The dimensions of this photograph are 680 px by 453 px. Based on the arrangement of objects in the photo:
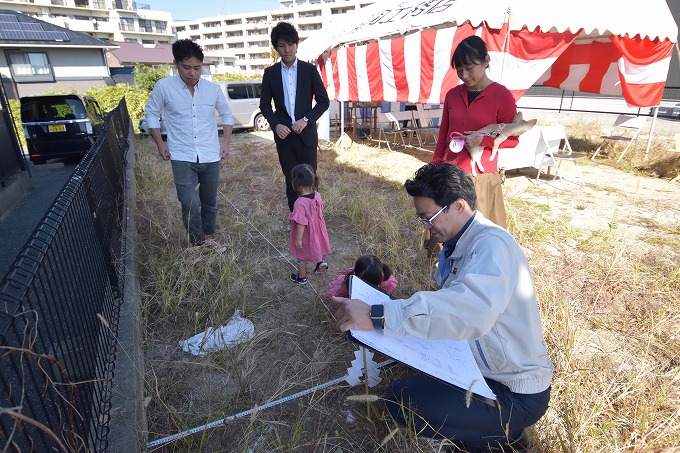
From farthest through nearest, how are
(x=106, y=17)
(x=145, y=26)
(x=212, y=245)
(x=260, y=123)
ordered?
(x=145, y=26) < (x=106, y=17) < (x=260, y=123) < (x=212, y=245)

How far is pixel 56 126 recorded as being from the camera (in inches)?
294

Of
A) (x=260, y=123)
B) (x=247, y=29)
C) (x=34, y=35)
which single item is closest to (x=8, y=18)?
(x=34, y=35)

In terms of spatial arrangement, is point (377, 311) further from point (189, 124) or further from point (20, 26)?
point (20, 26)

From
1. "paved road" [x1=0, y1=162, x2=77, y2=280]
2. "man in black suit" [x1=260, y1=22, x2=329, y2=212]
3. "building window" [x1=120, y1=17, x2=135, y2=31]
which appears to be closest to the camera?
"man in black suit" [x1=260, y1=22, x2=329, y2=212]

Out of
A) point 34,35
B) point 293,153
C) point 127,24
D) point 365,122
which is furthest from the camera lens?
point 127,24

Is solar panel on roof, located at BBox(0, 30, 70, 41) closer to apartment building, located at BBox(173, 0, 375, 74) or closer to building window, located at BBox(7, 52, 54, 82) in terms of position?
building window, located at BBox(7, 52, 54, 82)

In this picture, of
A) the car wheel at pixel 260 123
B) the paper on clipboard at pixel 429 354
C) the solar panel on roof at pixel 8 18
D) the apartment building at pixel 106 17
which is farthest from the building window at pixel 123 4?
the paper on clipboard at pixel 429 354

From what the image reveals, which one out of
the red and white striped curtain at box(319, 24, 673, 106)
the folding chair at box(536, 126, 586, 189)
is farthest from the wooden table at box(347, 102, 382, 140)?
the folding chair at box(536, 126, 586, 189)

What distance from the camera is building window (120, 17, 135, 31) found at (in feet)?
147

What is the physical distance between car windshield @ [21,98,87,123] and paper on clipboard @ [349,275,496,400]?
8.60 m

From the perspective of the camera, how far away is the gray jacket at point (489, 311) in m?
1.21

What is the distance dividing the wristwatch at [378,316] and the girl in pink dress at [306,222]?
152 centimetres

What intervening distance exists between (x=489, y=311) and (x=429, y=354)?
0.35m

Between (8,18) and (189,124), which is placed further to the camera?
(8,18)
